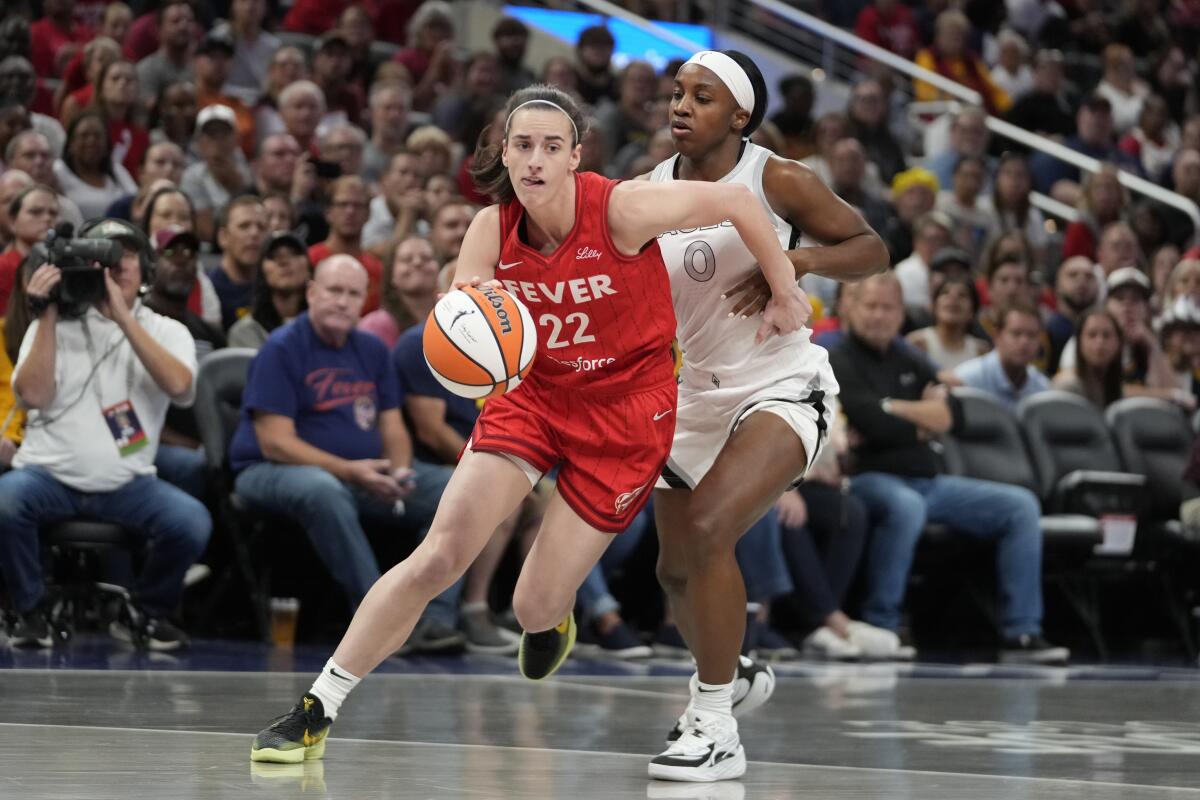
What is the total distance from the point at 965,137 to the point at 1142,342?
325 cm

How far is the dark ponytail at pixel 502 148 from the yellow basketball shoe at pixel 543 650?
4.37 ft

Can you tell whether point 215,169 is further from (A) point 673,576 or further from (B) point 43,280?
(A) point 673,576

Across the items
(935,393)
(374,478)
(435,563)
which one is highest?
(935,393)

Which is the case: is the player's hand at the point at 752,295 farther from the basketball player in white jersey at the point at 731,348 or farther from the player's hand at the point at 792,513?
the player's hand at the point at 792,513

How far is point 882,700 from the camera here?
23.3 ft

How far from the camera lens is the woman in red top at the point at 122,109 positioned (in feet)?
35.0

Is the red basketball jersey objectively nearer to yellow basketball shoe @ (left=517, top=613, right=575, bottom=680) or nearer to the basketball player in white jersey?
the basketball player in white jersey

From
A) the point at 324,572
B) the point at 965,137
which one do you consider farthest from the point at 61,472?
the point at 965,137

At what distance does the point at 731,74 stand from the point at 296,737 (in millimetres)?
2158

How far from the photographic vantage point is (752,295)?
5.30 meters

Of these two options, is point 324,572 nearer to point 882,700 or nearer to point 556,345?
point 882,700

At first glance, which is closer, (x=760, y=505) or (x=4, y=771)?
(x=4, y=771)

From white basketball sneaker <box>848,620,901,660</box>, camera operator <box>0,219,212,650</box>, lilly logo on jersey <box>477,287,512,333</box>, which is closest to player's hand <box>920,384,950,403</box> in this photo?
white basketball sneaker <box>848,620,901,660</box>

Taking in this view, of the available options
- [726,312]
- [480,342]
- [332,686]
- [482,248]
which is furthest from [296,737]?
[726,312]
